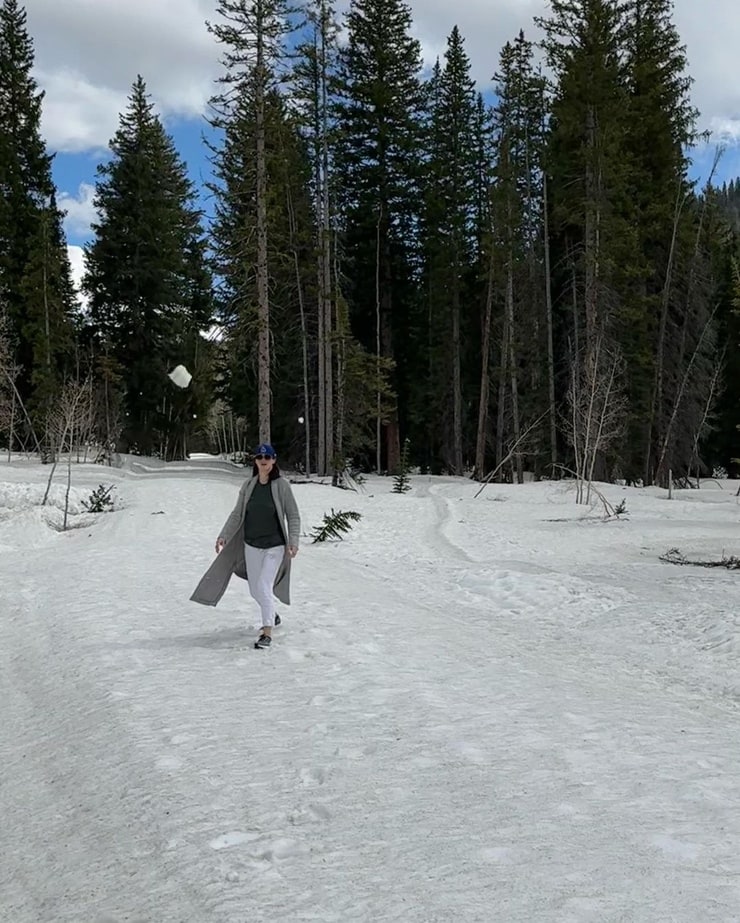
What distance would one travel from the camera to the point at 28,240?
34.2m

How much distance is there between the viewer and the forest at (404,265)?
2608 cm

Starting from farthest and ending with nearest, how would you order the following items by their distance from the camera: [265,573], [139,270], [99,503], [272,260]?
[139,270]
[272,260]
[99,503]
[265,573]

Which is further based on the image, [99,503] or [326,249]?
[326,249]

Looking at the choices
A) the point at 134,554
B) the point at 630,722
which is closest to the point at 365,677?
the point at 630,722

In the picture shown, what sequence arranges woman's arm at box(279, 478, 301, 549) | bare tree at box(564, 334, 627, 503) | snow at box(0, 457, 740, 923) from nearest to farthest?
snow at box(0, 457, 740, 923) < woman's arm at box(279, 478, 301, 549) < bare tree at box(564, 334, 627, 503)

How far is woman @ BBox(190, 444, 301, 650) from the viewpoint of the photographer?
24.0 feet

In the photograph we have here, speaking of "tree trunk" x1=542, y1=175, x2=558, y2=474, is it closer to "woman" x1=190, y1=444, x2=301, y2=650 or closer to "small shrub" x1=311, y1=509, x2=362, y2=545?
"small shrub" x1=311, y1=509, x2=362, y2=545

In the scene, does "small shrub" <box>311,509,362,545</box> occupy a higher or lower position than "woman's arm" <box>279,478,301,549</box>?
lower

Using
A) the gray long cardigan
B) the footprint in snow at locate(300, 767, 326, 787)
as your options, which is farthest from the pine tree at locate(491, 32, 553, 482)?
the footprint in snow at locate(300, 767, 326, 787)

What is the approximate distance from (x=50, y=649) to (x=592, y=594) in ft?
22.5

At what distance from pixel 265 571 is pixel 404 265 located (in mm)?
31056

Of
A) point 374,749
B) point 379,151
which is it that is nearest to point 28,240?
point 379,151

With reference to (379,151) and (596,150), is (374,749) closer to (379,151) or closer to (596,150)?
(596,150)

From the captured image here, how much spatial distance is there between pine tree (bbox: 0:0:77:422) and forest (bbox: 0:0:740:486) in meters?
0.14
